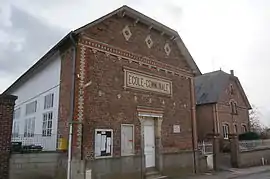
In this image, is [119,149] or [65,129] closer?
[65,129]

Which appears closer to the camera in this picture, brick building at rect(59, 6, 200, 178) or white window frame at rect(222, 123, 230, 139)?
brick building at rect(59, 6, 200, 178)

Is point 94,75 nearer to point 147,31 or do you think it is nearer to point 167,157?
point 147,31

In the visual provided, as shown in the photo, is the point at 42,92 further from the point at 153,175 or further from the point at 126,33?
the point at 153,175

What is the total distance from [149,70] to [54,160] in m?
6.75

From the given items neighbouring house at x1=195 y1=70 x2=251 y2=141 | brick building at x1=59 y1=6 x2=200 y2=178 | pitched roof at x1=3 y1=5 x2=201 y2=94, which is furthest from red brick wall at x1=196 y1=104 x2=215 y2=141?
brick building at x1=59 y1=6 x2=200 y2=178

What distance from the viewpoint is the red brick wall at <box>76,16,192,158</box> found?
1249 cm

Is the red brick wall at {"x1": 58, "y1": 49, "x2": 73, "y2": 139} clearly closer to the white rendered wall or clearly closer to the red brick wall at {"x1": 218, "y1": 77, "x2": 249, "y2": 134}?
the white rendered wall

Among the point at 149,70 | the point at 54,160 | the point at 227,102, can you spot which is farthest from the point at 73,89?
the point at 227,102

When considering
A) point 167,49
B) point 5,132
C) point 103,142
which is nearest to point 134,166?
point 103,142

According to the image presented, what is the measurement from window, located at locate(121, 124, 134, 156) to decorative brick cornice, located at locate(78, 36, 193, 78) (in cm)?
344

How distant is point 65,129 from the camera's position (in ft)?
39.8

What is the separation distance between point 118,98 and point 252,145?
13954 mm

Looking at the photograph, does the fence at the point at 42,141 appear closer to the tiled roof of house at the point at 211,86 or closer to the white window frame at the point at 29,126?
the white window frame at the point at 29,126

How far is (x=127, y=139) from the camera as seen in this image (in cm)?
1358
